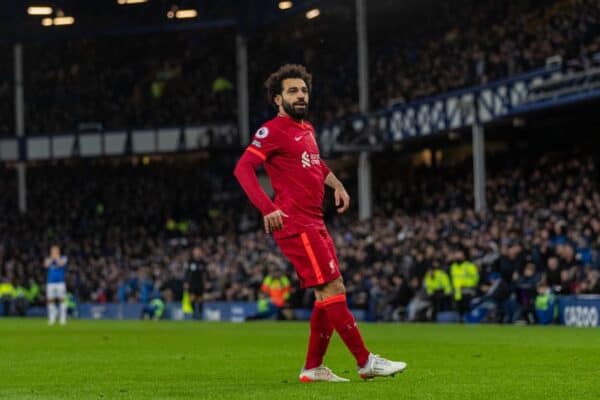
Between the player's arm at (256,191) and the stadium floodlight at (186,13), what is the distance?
4916 cm

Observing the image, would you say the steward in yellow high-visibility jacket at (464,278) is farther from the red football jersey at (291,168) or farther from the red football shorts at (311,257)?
the red football shorts at (311,257)

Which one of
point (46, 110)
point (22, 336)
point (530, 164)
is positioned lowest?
point (22, 336)

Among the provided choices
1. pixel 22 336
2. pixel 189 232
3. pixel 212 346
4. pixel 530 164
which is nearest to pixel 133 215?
pixel 189 232

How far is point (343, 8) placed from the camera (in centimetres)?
5844

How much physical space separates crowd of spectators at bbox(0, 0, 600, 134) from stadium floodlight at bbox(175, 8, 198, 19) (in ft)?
9.57

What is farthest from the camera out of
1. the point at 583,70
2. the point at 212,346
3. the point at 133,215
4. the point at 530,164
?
the point at 133,215

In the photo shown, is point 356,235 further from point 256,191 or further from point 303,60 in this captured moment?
point 256,191

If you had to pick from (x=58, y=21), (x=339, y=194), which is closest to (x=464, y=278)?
(x=339, y=194)

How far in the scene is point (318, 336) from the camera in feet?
37.5

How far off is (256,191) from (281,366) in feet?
14.5

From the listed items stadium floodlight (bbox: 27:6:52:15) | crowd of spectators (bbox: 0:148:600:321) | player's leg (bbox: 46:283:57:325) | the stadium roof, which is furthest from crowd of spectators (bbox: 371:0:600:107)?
stadium floodlight (bbox: 27:6:52:15)

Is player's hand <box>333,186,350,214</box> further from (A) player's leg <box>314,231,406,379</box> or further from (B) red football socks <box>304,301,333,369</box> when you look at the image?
(B) red football socks <box>304,301,333,369</box>

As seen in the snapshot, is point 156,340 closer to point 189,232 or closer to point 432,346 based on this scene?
point 432,346

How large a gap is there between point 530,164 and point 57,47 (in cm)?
3487
